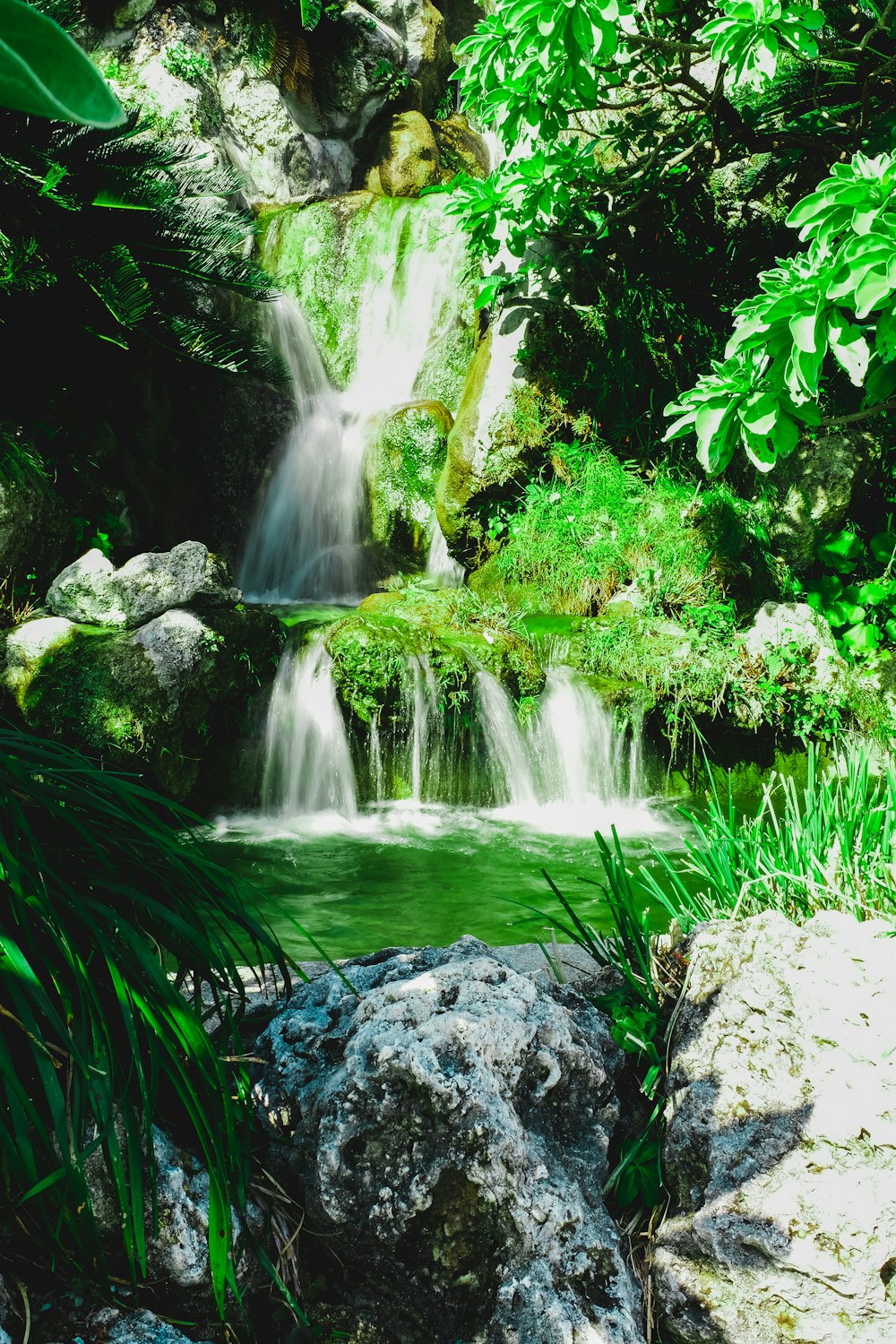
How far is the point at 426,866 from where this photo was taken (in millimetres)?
5605

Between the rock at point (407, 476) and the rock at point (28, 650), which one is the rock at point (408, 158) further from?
the rock at point (28, 650)

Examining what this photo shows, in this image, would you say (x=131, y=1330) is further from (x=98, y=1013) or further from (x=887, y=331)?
(x=887, y=331)

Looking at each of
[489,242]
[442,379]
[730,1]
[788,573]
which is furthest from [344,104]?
[730,1]

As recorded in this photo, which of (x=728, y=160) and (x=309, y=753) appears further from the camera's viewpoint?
(x=728, y=160)

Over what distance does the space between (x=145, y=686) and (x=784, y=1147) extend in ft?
15.7

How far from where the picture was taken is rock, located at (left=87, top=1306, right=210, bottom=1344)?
1.47 metres

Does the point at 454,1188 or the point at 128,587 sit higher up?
the point at 128,587

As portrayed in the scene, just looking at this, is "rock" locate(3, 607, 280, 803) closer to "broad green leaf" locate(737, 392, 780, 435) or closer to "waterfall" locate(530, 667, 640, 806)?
"waterfall" locate(530, 667, 640, 806)

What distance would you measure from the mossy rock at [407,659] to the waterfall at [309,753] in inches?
6.7

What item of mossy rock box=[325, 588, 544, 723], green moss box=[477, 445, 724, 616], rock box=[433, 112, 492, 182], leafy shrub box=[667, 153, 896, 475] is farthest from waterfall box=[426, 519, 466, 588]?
rock box=[433, 112, 492, 182]

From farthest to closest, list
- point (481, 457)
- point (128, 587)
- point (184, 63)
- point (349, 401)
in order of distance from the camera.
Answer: point (184, 63) < point (349, 401) < point (481, 457) < point (128, 587)

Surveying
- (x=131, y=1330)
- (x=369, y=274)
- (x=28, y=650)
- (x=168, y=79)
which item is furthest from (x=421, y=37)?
(x=131, y=1330)

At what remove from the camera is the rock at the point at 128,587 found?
618 centimetres

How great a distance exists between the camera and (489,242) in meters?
7.21
